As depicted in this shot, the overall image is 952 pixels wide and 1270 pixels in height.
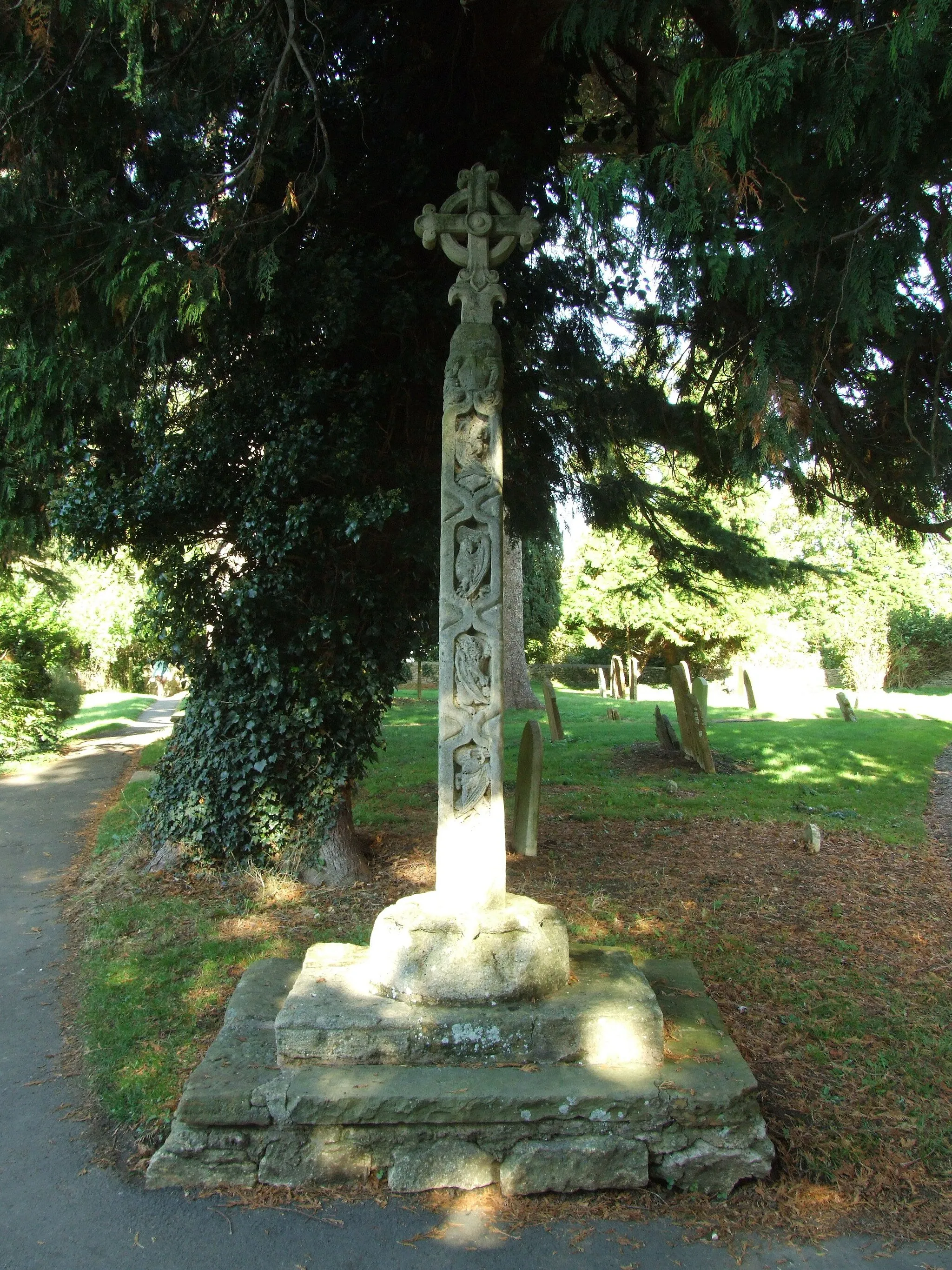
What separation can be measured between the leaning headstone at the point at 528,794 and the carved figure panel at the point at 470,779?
3343mm

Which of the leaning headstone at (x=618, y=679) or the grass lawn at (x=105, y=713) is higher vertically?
the leaning headstone at (x=618, y=679)

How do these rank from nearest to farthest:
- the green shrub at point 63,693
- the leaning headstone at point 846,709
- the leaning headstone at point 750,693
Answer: the green shrub at point 63,693, the leaning headstone at point 846,709, the leaning headstone at point 750,693

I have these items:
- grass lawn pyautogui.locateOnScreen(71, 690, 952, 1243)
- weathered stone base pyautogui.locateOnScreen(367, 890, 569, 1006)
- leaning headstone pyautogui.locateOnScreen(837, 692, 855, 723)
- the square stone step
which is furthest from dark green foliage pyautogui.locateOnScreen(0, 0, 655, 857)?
leaning headstone pyautogui.locateOnScreen(837, 692, 855, 723)

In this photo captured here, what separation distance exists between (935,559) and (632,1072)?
3851 cm

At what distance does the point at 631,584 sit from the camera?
100 ft

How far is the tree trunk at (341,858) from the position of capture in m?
7.22

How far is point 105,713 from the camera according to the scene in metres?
22.6

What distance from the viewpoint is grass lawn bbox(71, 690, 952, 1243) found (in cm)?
371

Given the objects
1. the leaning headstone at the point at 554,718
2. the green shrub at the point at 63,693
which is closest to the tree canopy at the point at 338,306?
the leaning headstone at the point at 554,718

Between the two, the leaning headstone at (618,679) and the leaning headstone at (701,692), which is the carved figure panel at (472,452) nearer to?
the leaning headstone at (701,692)

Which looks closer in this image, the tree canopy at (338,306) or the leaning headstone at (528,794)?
the tree canopy at (338,306)

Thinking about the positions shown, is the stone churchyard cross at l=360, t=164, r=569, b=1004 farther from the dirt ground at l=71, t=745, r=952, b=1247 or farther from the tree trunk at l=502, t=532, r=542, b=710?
the tree trunk at l=502, t=532, r=542, b=710

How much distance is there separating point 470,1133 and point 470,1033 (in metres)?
0.38

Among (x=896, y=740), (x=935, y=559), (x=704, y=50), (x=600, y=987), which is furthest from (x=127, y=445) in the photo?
(x=935, y=559)
